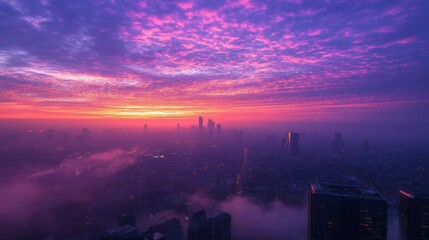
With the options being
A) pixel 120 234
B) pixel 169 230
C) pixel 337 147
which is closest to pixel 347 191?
pixel 169 230

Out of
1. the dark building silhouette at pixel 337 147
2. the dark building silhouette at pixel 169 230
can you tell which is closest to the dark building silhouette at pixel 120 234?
the dark building silhouette at pixel 169 230

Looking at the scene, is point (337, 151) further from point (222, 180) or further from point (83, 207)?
point (83, 207)

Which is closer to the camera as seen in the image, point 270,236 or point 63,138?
point 270,236

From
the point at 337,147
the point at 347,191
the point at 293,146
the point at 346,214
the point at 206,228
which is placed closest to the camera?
the point at 346,214

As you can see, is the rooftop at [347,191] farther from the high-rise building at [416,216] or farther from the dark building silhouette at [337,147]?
the dark building silhouette at [337,147]

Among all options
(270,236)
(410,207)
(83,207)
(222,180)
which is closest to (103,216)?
(83,207)

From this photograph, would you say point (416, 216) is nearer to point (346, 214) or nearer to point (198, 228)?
point (346, 214)
